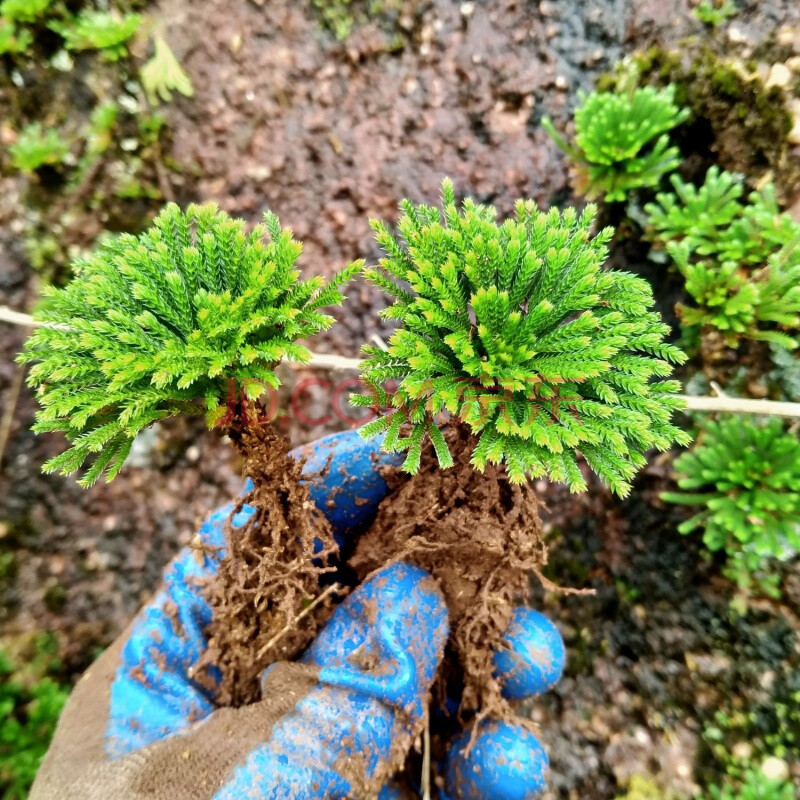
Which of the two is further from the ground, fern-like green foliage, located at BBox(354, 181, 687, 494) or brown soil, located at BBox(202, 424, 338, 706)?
fern-like green foliage, located at BBox(354, 181, 687, 494)

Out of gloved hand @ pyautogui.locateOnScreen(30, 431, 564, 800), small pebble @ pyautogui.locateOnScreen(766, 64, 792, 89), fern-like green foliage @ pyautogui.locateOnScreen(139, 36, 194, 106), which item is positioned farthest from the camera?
fern-like green foliage @ pyautogui.locateOnScreen(139, 36, 194, 106)

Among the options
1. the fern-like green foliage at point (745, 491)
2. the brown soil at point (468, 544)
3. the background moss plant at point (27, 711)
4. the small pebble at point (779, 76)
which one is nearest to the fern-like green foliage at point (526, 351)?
the brown soil at point (468, 544)

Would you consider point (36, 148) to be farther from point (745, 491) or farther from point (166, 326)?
point (745, 491)

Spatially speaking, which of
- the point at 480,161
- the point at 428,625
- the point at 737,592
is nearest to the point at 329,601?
the point at 428,625

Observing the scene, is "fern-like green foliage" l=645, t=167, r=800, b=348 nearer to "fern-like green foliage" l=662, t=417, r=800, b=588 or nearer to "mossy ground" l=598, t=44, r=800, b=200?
"mossy ground" l=598, t=44, r=800, b=200

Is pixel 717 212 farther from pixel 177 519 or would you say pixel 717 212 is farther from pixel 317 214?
pixel 177 519

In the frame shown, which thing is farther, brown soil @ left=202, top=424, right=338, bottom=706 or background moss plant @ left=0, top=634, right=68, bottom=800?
background moss plant @ left=0, top=634, right=68, bottom=800

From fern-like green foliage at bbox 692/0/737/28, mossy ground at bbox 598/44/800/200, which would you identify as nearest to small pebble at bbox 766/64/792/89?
mossy ground at bbox 598/44/800/200
